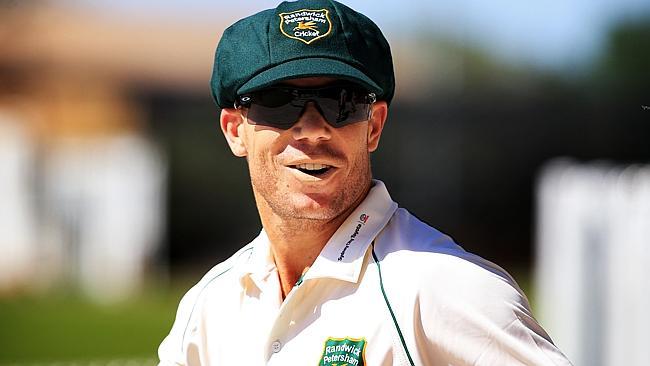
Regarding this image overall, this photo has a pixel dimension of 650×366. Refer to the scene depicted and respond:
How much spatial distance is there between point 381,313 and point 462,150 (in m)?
19.0

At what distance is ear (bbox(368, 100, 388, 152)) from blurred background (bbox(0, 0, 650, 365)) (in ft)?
9.87

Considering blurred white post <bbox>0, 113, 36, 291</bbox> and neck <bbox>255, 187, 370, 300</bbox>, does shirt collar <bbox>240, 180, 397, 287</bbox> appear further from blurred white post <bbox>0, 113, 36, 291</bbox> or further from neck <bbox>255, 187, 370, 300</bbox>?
blurred white post <bbox>0, 113, 36, 291</bbox>

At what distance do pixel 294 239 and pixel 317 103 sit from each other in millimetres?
359

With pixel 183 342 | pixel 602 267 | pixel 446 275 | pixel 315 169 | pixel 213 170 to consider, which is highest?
pixel 315 169

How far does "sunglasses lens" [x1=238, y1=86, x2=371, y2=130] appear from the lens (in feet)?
8.57

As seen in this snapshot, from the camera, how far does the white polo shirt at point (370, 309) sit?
7.77ft

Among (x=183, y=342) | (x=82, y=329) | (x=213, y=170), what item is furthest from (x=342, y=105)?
(x=213, y=170)

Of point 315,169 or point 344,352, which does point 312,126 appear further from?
point 344,352

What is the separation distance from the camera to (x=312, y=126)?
2.64 meters

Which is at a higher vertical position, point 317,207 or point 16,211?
point 317,207

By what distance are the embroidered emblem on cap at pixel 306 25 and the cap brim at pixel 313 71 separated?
49mm

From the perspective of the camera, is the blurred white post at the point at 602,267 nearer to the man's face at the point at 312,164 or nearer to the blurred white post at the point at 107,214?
the man's face at the point at 312,164

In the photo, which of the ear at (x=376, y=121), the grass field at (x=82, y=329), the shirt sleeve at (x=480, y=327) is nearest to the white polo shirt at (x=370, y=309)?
the shirt sleeve at (x=480, y=327)

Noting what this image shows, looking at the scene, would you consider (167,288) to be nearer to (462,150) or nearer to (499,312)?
(462,150)
